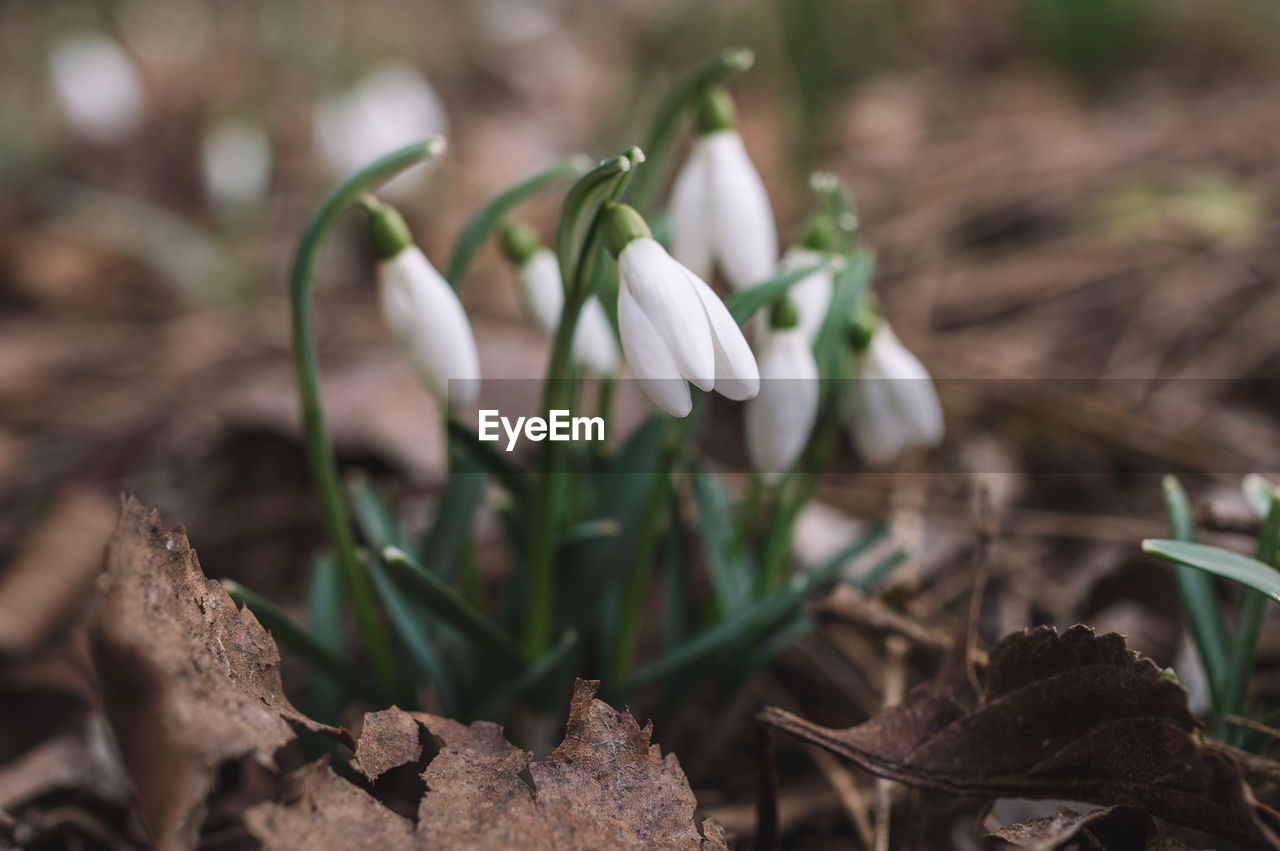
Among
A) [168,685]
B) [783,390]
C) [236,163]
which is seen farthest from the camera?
[236,163]

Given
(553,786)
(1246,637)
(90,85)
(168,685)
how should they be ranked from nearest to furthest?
(168,685) → (553,786) → (1246,637) → (90,85)

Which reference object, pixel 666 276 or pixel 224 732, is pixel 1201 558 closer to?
pixel 666 276

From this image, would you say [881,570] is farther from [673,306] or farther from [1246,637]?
[673,306]

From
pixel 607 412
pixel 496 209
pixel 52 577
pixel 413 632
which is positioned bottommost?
pixel 52 577

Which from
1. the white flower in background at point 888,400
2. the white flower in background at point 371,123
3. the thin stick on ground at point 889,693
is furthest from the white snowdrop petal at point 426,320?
the white flower in background at point 371,123

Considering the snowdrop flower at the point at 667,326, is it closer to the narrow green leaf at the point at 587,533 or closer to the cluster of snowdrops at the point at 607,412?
the cluster of snowdrops at the point at 607,412

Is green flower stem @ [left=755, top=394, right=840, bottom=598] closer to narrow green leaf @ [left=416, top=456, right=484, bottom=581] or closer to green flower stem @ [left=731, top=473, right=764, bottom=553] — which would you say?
green flower stem @ [left=731, top=473, right=764, bottom=553]

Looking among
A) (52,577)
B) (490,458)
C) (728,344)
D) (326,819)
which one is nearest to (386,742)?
(326,819)
